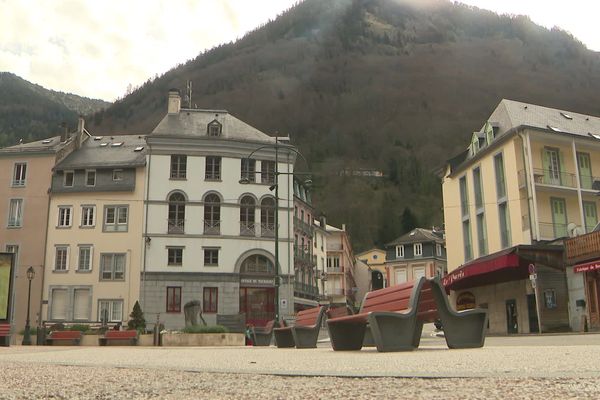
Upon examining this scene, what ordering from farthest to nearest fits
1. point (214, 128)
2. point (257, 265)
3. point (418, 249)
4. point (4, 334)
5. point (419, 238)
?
point (419, 238)
point (418, 249)
point (214, 128)
point (257, 265)
point (4, 334)

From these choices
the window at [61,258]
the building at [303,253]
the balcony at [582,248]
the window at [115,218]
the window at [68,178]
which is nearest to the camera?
the balcony at [582,248]

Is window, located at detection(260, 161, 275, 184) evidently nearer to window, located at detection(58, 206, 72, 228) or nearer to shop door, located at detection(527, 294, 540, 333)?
window, located at detection(58, 206, 72, 228)

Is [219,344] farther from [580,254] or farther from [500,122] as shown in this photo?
[500,122]

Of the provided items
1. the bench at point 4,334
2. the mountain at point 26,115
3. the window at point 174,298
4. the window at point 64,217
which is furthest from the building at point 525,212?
the mountain at point 26,115

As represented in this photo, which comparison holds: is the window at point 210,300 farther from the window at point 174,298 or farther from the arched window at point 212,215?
the arched window at point 212,215

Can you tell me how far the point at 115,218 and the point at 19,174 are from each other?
26.5 ft

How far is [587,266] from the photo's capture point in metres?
25.8

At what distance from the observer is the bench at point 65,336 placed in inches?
1114

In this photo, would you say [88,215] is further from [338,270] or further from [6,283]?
[338,270]

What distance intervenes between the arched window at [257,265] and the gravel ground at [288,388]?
1403 inches

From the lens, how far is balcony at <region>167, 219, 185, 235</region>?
4112cm

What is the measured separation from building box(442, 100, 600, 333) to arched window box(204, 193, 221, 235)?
15.3 meters

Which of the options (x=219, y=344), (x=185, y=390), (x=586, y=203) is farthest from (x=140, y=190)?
(x=185, y=390)

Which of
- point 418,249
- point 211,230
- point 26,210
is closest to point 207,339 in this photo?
point 211,230
